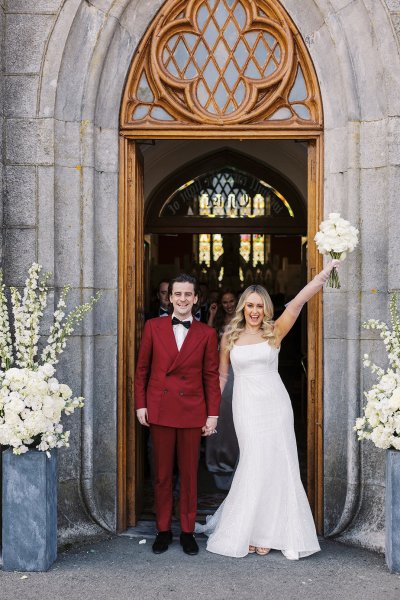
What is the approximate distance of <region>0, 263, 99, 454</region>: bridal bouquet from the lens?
480 centimetres

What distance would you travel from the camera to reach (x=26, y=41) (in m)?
5.66

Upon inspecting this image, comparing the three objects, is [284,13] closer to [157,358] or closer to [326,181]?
[326,181]

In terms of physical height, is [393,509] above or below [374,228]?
below

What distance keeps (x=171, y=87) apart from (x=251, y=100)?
629 mm

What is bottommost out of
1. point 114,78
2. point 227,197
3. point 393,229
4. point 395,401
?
point 395,401

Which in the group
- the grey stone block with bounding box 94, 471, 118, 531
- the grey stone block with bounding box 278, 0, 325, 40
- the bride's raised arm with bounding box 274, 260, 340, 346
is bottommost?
the grey stone block with bounding box 94, 471, 118, 531

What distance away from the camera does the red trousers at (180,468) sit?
17.9 feet

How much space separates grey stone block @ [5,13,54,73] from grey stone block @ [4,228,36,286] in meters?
1.19

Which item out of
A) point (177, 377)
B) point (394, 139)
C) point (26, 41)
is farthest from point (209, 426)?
point (26, 41)

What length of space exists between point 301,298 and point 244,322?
1.80 ft

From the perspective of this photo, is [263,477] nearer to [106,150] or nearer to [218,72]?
[106,150]

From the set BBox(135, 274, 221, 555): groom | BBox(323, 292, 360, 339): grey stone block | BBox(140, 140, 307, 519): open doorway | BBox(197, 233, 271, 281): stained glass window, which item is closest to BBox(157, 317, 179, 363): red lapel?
BBox(135, 274, 221, 555): groom

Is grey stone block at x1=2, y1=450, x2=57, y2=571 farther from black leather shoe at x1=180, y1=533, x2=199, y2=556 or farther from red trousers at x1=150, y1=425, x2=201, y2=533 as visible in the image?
black leather shoe at x1=180, y1=533, x2=199, y2=556

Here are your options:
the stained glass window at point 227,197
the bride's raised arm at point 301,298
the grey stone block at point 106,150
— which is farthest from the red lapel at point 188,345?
the stained glass window at point 227,197
